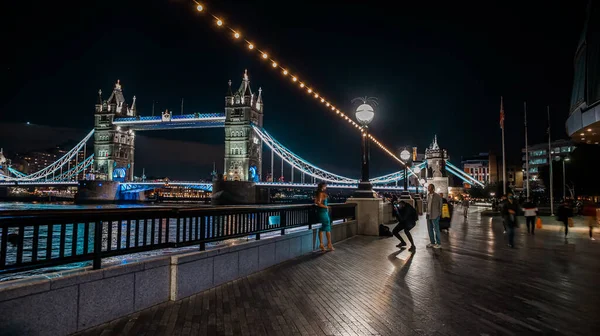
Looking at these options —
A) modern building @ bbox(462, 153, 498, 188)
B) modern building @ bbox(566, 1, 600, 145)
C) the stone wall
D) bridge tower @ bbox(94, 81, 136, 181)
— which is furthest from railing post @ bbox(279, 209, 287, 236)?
modern building @ bbox(462, 153, 498, 188)

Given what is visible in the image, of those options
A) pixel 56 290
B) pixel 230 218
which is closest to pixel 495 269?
pixel 230 218

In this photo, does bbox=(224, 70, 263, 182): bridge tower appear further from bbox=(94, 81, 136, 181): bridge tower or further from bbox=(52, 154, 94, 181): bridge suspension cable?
bbox=(52, 154, 94, 181): bridge suspension cable

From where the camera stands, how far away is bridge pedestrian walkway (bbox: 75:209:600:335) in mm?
4457

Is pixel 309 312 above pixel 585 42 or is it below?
below

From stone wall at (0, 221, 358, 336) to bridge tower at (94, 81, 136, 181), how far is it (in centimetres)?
10900

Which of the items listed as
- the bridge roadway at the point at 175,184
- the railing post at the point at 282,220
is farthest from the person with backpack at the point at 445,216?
the bridge roadway at the point at 175,184

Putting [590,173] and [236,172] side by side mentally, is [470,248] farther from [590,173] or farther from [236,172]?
[236,172]

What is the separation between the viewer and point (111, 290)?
457 cm

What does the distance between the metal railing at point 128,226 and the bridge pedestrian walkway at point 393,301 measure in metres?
0.87

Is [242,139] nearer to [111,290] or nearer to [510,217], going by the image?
[510,217]

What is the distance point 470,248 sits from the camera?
1117cm

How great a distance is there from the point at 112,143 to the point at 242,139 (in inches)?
1723

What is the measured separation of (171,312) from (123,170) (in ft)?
374

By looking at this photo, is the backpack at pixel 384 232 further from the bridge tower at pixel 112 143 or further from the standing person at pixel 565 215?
the bridge tower at pixel 112 143
